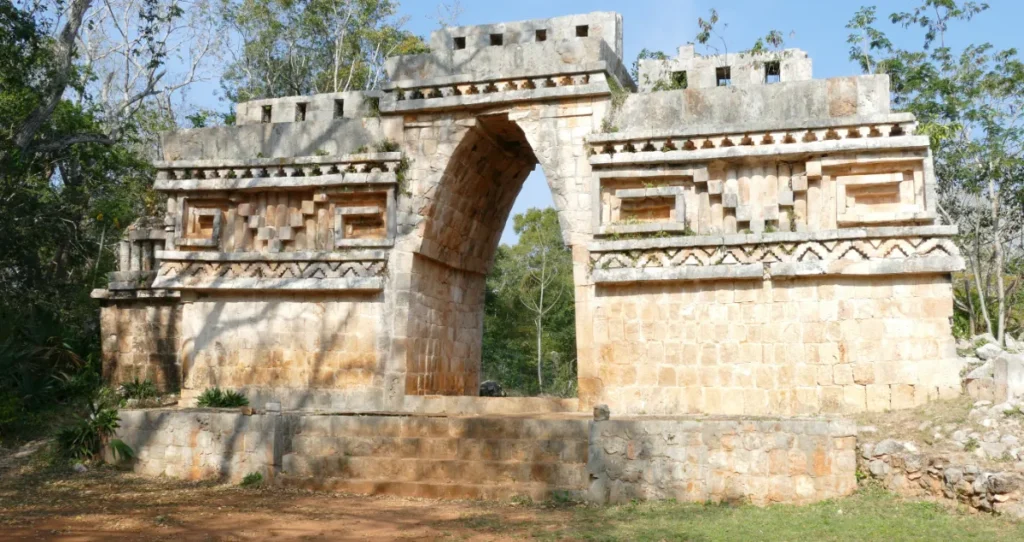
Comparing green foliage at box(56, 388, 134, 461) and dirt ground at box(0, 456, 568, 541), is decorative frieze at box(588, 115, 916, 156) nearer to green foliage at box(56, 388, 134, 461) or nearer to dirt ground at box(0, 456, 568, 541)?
dirt ground at box(0, 456, 568, 541)

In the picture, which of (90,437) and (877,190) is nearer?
(877,190)

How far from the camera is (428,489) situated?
856 centimetres

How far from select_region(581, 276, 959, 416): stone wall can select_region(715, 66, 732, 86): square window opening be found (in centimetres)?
255

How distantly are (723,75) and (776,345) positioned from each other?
11.1ft

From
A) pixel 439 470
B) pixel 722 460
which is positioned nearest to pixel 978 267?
pixel 722 460

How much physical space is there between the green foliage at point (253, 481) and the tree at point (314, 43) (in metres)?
15.0

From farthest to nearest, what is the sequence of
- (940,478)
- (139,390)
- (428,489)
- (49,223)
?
(49,223) → (139,390) → (428,489) → (940,478)

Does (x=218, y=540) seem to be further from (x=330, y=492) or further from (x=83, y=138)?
(x=83, y=138)

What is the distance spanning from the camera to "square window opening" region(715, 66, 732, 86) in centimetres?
1085

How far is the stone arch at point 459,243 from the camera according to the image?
11.4 meters

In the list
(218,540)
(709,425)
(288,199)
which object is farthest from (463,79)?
(218,540)

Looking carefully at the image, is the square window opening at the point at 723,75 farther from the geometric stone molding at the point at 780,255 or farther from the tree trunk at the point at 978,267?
the tree trunk at the point at 978,267

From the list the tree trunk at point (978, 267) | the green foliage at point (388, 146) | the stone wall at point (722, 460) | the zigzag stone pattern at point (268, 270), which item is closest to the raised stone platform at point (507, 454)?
the stone wall at point (722, 460)

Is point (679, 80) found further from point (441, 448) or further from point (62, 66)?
point (62, 66)
